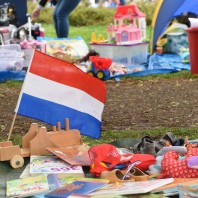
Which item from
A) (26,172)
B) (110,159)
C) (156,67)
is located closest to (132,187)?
(110,159)

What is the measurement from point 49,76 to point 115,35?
452cm

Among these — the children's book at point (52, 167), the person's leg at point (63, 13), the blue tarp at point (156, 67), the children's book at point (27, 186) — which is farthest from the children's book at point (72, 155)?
the person's leg at point (63, 13)

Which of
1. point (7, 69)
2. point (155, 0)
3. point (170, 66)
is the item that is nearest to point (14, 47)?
point (7, 69)

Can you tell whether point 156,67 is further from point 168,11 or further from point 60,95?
point 60,95

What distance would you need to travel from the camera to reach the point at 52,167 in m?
3.71

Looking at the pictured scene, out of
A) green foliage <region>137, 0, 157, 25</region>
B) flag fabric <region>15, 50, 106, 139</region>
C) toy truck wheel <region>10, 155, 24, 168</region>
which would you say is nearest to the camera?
toy truck wheel <region>10, 155, 24, 168</region>

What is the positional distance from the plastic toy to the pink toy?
0.90 metres

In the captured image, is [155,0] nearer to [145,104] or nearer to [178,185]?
[145,104]

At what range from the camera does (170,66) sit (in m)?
8.38

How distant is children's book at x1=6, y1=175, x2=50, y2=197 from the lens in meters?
3.27

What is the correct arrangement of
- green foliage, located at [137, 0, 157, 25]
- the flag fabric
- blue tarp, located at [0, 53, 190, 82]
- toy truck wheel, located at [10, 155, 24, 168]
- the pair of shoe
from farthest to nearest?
green foliage, located at [137, 0, 157, 25] < blue tarp, located at [0, 53, 190, 82] < the flag fabric < toy truck wheel, located at [10, 155, 24, 168] < the pair of shoe

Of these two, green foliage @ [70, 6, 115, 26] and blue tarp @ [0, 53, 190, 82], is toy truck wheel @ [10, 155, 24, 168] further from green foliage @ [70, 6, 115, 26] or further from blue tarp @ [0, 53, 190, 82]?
green foliage @ [70, 6, 115, 26]

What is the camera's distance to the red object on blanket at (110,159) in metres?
3.65

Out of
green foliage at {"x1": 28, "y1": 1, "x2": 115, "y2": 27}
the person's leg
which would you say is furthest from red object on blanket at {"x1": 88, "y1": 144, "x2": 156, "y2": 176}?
green foliage at {"x1": 28, "y1": 1, "x2": 115, "y2": 27}
